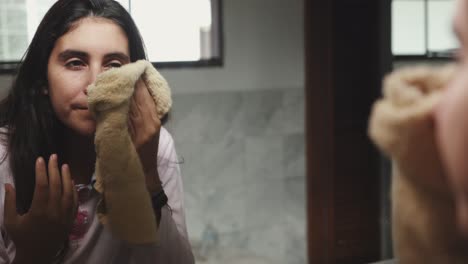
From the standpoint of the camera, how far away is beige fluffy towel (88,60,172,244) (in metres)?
0.51

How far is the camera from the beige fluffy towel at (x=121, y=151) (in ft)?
1.67

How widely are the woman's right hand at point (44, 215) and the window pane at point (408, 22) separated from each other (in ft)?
5.83

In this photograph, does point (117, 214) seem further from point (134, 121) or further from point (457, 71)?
point (457, 71)

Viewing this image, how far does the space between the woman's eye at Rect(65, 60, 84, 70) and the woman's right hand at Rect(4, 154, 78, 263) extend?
11cm

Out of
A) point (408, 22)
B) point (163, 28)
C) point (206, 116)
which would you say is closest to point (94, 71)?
point (163, 28)

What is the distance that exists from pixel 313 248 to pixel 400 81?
1.85m

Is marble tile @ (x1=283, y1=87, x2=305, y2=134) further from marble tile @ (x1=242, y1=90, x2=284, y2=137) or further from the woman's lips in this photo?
the woman's lips

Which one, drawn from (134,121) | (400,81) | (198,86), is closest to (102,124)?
(134,121)

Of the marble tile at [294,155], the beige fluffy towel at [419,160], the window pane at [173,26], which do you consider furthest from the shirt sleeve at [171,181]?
the marble tile at [294,155]

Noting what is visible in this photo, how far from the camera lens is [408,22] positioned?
7.09 ft

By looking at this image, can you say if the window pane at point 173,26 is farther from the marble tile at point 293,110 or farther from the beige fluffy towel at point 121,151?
the beige fluffy towel at point 121,151

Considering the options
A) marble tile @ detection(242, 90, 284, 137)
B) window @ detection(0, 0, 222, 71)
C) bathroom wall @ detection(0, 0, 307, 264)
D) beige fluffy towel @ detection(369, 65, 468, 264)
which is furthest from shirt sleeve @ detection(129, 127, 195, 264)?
marble tile @ detection(242, 90, 284, 137)

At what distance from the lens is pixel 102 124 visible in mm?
513

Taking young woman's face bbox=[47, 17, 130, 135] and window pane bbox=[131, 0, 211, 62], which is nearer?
young woman's face bbox=[47, 17, 130, 135]
